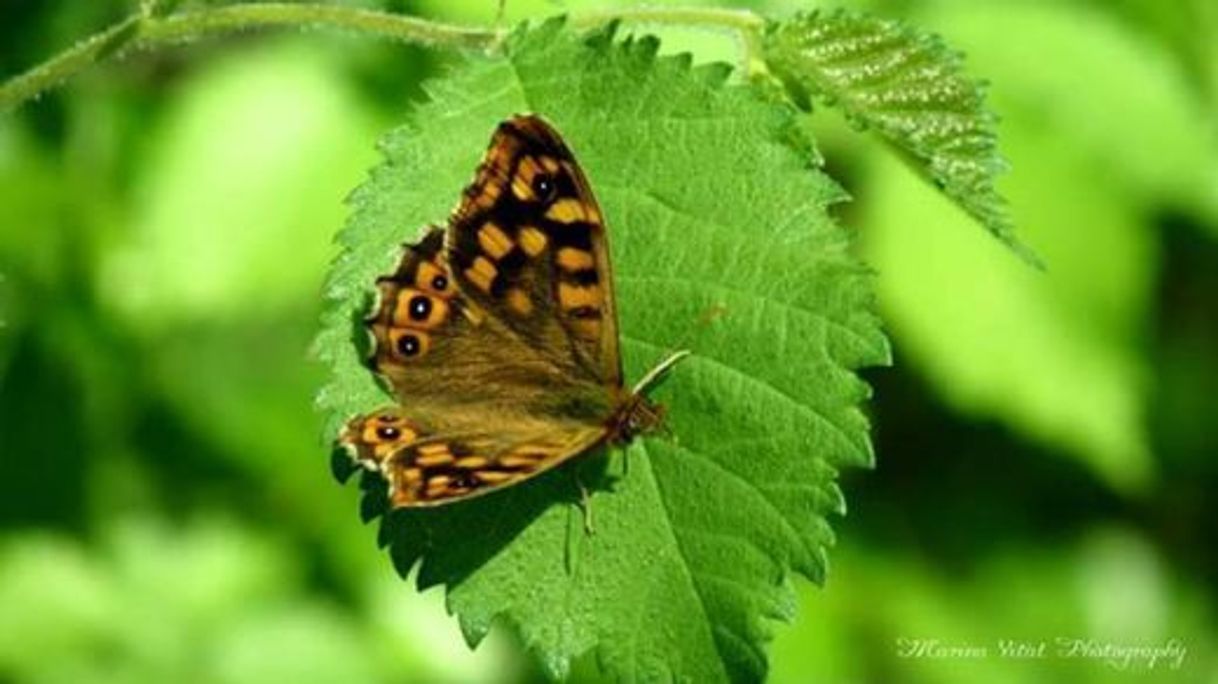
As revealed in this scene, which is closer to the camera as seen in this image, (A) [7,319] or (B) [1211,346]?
(A) [7,319]

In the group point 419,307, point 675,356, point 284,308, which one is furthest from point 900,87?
point 284,308

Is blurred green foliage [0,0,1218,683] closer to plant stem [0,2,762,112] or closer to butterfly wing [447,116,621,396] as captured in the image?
plant stem [0,2,762,112]

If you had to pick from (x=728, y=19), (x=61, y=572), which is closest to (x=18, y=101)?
(x=728, y=19)

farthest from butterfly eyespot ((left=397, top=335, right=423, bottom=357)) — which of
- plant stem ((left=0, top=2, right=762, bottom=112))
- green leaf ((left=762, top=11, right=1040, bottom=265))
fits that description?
green leaf ((left=762, top=11, right=1040, bottom=265))

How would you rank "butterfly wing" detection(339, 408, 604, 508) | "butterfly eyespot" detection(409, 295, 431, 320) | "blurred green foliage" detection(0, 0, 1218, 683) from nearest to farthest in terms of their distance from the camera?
"butterfly wing" detection(339, 408, 604, 508), "butterfly eyespot" detection(409, 295, 431, 320), "blurred green foliage" detection(0, 0, 1218, 683)

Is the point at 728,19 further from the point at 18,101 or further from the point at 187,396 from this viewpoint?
the point at 187,396

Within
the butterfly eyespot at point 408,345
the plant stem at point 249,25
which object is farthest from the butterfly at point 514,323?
the plant stem at point 249,25

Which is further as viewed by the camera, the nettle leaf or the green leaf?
the green leaf
